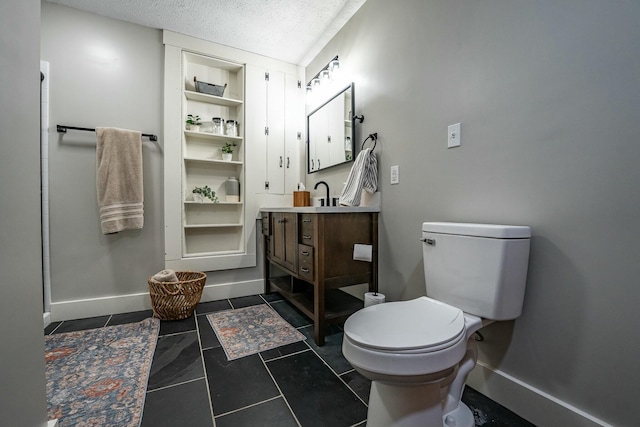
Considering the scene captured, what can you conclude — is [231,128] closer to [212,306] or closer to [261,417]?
[212,306]

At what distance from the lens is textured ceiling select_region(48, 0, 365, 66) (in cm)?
196

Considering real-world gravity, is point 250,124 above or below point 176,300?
above

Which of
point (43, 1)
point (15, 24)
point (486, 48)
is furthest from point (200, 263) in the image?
point (486, 48)

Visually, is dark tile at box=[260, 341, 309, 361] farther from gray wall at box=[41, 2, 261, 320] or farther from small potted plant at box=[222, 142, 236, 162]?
small potted plant at box=[222, 142, 236, 162]

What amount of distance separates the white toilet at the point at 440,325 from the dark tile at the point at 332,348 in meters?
0.45

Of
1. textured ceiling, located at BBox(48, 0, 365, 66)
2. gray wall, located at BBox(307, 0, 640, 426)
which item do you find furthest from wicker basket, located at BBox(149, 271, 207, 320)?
textured ceiling, located at BBox(48, 0, 365, 66)

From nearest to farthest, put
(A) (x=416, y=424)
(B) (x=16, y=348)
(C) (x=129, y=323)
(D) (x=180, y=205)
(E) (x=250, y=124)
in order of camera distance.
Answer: (B) (x=16, y=348) < (A) (x=416, y=424) < (C) (x=129, y=323) < (D) (x=180, y=205) < (E) (x=250, y=124)

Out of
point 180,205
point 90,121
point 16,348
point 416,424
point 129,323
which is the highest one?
point 90,121

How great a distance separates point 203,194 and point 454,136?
→ 2.18 metres

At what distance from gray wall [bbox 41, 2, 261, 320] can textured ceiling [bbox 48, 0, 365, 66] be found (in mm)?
190

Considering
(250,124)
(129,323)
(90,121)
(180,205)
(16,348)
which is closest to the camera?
(16,348)

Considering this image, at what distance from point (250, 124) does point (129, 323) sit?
6.50 ft

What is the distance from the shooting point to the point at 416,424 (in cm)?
86

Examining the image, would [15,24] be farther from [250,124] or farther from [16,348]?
[250,124]
